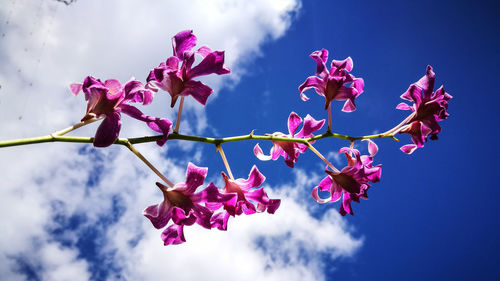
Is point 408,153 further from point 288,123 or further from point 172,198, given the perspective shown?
point 172,198

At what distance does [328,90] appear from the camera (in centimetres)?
130

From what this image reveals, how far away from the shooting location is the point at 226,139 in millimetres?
1123

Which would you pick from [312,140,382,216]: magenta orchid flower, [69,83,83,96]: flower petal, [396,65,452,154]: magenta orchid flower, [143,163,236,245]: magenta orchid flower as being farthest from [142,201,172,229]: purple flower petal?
[396,65,452,154]: magenta orchid flower

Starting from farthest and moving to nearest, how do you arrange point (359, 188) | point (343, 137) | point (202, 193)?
point (343, 137)
point (359, 188)
point (202, 193)

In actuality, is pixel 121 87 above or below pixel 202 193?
above

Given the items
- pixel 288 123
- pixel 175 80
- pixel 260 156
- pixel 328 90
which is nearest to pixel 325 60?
pixel 328 90

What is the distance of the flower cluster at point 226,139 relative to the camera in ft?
3.29

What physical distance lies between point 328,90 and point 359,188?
1.18 ft

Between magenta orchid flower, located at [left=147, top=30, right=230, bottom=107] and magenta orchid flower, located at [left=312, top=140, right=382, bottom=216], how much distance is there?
52 centimetres

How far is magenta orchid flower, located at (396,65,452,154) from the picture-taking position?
1.32 meters

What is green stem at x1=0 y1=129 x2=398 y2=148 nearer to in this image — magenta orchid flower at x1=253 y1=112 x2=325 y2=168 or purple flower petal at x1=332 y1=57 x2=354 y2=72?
magenta orchid flower at x1=253 y1=112 x2=325 y2=168

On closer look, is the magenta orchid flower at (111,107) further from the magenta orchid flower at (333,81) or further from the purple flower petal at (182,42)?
the magenta orchid flower at (333,81)

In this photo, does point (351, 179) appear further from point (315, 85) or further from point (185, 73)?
point (185, 73)

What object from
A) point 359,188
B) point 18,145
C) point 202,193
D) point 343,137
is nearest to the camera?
point 18,145
